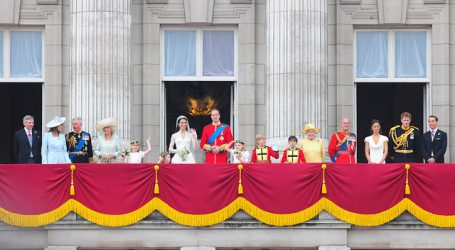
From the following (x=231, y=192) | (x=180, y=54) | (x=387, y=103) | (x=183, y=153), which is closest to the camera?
(x=231, y=192)

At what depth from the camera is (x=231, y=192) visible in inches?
1433

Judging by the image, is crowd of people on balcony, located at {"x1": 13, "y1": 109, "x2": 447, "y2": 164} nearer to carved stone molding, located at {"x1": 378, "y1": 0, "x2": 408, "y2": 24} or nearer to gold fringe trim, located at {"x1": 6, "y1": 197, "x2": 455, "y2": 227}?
gold fringe trim, located at {"x1": 6, "y1": 197, "x2": 455, "y2": 227}

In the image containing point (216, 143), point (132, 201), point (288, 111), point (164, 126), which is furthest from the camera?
point (164, 126)

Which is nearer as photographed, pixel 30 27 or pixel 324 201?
pixel 324 201

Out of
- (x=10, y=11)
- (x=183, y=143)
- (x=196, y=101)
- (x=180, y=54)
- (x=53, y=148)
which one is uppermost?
(x=10, y=11)

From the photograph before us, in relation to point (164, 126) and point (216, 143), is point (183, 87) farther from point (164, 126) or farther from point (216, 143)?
point (216, 143)

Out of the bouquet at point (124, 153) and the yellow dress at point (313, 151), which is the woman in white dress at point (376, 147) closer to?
the yellow dress at point (313, 151)

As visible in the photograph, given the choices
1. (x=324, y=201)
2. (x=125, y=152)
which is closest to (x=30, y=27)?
(x=125, y=152)

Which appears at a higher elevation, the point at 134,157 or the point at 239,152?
the point at 239,152

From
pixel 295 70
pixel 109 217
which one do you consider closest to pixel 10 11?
pixel 295 70

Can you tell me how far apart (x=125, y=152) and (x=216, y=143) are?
7.67 feet

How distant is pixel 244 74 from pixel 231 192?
816 cm

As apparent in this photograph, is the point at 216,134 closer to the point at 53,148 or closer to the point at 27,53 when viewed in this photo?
the point at 53,148

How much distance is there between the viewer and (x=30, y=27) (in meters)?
44.1
